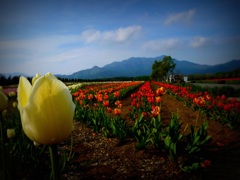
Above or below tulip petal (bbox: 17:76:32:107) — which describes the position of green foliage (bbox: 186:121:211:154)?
below

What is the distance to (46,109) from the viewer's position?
80 centimetres

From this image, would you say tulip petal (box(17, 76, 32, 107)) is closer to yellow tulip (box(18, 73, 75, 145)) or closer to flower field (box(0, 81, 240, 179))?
yellow tulip (box(18, 73, 75, 145))

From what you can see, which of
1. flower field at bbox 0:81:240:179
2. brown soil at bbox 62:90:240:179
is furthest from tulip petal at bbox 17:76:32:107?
brown soil at bbox 62:90:240:179

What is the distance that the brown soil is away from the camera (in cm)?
281

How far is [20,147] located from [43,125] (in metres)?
2.21

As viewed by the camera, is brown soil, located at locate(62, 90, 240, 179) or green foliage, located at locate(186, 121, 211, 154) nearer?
brown soil, located at locate(62, 90, 240, 179)

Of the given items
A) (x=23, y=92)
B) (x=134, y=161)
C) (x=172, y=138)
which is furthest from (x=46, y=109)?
(x=172, y=138)

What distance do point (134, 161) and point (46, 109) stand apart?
2.75 meters

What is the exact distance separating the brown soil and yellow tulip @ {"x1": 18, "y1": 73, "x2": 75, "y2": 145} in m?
2.20

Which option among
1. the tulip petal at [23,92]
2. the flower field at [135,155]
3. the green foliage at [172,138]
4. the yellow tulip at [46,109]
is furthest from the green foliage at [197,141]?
the tulip petal at [23,92]

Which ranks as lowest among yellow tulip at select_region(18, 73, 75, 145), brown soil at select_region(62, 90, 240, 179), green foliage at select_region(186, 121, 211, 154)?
brown soil at select_region(62, 90, 240, 179)

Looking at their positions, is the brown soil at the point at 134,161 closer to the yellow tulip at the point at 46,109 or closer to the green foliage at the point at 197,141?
the green foliage at the point at 197,141

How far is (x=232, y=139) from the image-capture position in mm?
4289

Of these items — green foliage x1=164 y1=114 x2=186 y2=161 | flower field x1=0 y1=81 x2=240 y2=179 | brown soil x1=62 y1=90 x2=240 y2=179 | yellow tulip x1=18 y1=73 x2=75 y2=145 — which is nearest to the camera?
yellow tulip x1=18 y1=73 x2=75 y2=145
